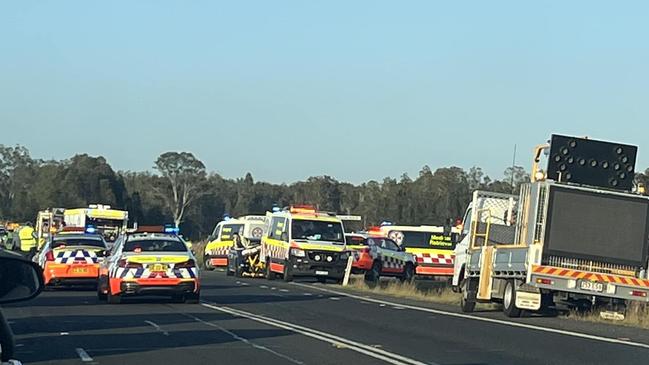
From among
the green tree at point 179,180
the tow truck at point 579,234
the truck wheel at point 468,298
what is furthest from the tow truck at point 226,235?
the green tree at point 179,180

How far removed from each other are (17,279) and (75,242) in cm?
2299

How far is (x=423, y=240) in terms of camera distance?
141 feet

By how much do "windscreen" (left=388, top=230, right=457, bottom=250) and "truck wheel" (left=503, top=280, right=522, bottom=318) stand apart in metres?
19.7

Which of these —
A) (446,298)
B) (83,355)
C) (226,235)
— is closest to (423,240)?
(226,235)

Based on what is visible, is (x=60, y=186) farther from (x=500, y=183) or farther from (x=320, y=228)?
→ (x=320, y=228)

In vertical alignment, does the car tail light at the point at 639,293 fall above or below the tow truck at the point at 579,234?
below

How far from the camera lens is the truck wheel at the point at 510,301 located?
22.0 meters

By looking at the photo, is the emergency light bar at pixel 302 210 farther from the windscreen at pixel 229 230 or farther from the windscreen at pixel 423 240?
the windscreen at pixel 229 230

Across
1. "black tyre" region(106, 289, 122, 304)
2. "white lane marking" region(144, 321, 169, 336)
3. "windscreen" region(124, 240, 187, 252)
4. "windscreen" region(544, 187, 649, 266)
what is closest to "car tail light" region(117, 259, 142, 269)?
"windscreen" region(124, 240, 187, 252)

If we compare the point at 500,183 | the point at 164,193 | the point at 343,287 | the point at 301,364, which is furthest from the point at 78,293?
the point at 164,193

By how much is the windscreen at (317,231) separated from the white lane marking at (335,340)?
13.8 metres

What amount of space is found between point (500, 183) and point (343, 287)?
56.7 metres

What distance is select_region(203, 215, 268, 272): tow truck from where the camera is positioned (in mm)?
43750

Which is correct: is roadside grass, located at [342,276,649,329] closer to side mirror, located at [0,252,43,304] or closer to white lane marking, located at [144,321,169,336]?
white lane marking, located at [144,321,169,336]
